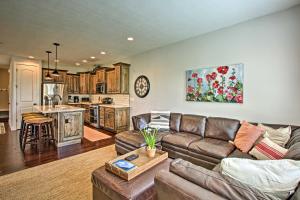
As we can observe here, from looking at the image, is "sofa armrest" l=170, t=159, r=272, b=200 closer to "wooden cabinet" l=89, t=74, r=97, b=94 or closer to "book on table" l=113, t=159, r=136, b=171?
"book on table" l=113, t=159, r=136, b=171

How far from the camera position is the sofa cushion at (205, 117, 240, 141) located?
2.89m

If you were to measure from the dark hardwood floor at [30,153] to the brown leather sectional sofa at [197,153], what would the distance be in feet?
3.83

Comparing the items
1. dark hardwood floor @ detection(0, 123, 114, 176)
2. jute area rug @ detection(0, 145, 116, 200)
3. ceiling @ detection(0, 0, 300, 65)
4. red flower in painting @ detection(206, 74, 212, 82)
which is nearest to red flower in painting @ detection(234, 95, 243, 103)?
red flower in painting @ detection(206, 74, 212, 82)

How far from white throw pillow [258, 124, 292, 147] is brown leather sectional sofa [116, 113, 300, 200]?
0.06m

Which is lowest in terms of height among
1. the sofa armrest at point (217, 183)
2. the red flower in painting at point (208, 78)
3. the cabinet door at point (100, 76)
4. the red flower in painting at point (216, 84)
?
the sofa armrest at point (217, 183)

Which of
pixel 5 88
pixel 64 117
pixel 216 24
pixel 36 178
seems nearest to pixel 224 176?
pixel 36 178

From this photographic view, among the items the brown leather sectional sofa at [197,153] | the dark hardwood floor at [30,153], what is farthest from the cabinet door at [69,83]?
the brown leather sectional sofa at [197,153]

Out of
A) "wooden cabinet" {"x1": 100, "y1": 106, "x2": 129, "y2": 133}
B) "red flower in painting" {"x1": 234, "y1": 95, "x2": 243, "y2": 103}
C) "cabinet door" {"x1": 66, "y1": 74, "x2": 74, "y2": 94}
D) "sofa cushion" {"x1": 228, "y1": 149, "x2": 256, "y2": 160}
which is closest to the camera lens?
"sofa cushion" {"x1": 228, "y1": 149, "x2": 256, "y2": 160}

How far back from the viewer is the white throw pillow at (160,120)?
379 centimetres

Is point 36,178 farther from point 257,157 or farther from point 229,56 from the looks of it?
point 229,56

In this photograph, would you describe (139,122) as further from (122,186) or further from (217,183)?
(217,183)

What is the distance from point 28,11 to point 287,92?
4613mm

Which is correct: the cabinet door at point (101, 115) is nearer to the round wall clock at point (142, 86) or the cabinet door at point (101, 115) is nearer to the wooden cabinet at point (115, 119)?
the wooden cabinet at point (115, 119)

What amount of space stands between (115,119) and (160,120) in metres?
1.97
